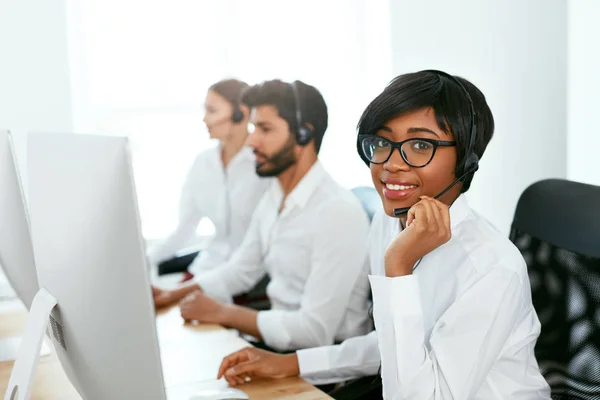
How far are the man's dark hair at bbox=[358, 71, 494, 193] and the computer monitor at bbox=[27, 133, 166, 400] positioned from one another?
567 mm

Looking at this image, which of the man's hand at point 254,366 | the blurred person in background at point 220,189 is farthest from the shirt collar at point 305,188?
the blurred person in background at point 220,189

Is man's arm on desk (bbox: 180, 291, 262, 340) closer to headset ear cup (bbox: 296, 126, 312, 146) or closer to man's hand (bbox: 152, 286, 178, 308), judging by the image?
man's hand (bbox: 152, 286, 178, 308)

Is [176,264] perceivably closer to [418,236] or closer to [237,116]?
[237,116]

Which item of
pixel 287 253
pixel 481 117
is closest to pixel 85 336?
pixel 481 117

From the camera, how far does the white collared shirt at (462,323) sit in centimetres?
120

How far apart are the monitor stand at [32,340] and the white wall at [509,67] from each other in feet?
9.87

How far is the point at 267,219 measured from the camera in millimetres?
2371

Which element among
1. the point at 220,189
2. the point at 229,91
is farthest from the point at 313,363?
the point at 229,91

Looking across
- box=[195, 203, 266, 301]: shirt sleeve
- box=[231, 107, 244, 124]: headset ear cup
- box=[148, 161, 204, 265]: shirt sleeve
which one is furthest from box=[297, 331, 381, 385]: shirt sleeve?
box=[231, 107, 244, 124]: headset ear cup

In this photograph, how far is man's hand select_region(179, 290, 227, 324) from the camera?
6.59 feet

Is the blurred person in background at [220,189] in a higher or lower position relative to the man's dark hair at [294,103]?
lower

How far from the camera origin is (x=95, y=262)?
2.96 feet

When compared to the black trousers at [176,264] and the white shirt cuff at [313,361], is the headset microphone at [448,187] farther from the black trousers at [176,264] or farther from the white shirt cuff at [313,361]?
the black trousers at [176,264]

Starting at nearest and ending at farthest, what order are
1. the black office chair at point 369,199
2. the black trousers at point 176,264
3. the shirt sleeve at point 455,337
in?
the shirt sleeve at point 455,337
the black office chair at point 369,199
the black trousers at point 176,264
